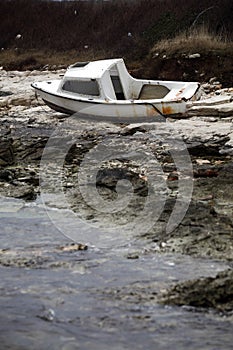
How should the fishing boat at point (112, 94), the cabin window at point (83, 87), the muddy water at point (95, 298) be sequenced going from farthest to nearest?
the cabin window at point (83, 87)
the fishing boat at point (112, 94)
the muddy water at point (95, 298)

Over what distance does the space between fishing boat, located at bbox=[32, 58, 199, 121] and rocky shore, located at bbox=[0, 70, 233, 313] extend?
0.32m

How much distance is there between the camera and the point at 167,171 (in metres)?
12.3

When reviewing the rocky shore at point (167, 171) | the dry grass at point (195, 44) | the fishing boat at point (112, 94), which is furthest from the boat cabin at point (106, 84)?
the dry grass at point (195, 44)

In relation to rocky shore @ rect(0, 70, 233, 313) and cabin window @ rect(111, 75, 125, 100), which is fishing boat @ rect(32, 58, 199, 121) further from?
rocky shore @ rect(0, 70, 233, 313)

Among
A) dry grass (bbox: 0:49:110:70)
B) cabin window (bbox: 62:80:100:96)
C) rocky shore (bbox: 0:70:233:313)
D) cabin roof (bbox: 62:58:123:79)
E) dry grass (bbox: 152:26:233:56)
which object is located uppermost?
cabin roof (bbox: 62:58:123:79)

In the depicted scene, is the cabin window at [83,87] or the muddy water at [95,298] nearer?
the muddy water at [95,298]

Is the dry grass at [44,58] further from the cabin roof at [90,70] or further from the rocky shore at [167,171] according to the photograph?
the cabin roof at [90,70]

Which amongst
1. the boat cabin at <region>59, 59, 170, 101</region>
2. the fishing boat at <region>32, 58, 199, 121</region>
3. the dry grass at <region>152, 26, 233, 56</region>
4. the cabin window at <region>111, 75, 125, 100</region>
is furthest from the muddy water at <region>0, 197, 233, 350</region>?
the dry grass at <region>152, 26, 233, 56</region>

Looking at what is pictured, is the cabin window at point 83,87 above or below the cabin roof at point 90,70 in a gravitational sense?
below

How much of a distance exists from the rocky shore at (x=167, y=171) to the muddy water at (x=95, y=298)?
0.75 ft

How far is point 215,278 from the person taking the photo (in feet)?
24.5

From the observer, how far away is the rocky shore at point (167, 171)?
27.5 ft

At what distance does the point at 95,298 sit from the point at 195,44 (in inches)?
692

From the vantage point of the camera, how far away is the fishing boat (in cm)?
1548
